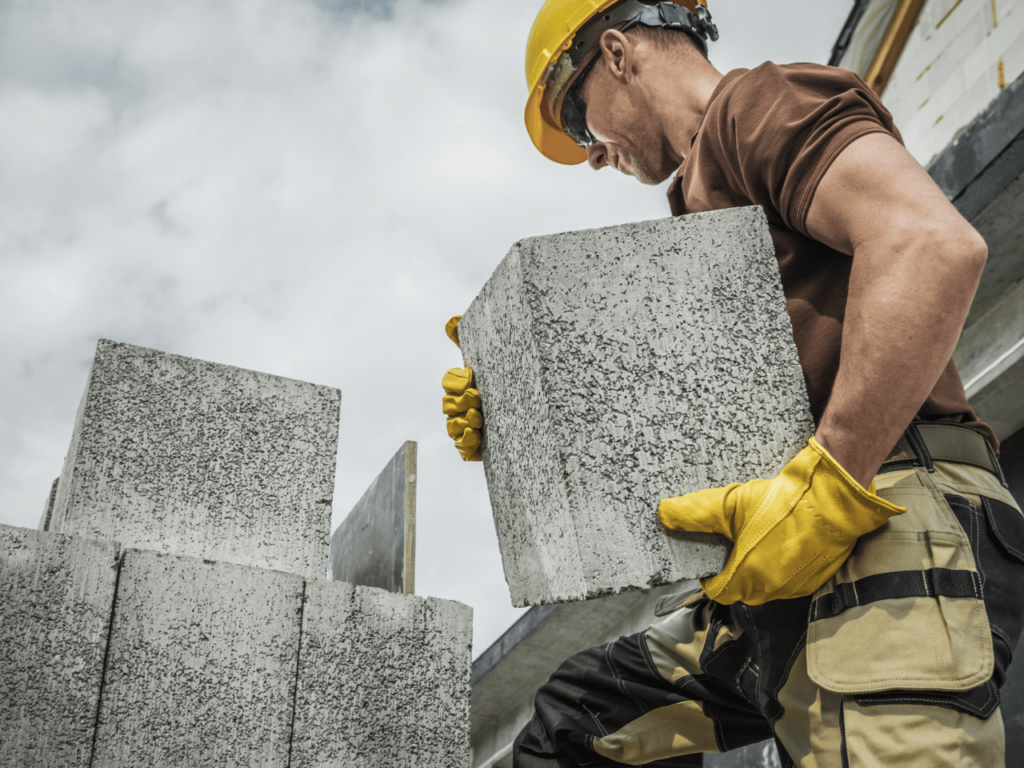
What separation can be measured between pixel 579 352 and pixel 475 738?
797 centimetres

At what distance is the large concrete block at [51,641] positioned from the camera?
196cm

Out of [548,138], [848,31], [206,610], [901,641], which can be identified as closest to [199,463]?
[206,610]

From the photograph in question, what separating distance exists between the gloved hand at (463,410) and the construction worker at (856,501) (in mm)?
681

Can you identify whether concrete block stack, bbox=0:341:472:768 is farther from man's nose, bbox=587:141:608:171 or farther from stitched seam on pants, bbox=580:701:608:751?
man's nose, bbox=587:141:608:171

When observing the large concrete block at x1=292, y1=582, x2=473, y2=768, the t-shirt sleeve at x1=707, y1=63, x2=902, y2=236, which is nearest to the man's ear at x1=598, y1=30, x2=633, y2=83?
the t-shirt sleeve at x1=707, y1=63, x2=902, y2=236

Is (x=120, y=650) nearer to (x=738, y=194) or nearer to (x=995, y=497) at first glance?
(x=738, y=194)

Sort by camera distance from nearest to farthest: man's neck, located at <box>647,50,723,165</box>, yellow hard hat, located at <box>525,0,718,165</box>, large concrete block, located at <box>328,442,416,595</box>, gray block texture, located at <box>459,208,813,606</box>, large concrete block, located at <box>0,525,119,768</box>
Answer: gray block texture, located at <box>459,208,813,606</box>, large concrete block, located at <box>0,525,119,768</box>, man's neck, located at <box>647,50,723,165</box>, yellow hard hat, located at <box>525,0,718,165</box>, large concrete block, located at <box>328,442,416,595</box>

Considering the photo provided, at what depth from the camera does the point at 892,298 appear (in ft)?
4.73

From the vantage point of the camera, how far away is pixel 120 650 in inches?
84.1

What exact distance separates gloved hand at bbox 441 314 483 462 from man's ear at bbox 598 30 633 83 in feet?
3.50

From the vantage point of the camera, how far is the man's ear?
2.43 metres

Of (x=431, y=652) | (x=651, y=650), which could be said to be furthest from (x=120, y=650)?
(x=651, y=650)

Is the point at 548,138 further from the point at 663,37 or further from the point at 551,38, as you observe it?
the point at 663,37

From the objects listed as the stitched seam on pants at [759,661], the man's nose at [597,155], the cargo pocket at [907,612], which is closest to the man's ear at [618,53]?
the man's nose at [597,155]
